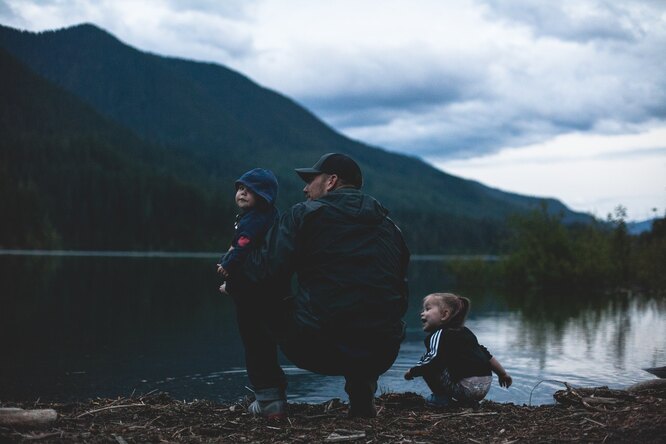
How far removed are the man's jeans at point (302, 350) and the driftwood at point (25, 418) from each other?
1.65 meters

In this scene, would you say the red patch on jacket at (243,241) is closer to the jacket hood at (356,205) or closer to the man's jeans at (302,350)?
the man's jeans at (302,350)

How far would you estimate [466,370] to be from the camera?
7.17 meters

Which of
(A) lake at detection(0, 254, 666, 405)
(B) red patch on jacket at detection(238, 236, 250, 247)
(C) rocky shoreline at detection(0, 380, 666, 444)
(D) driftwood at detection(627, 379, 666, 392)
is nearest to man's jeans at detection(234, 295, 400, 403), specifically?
(C) rocky shoreline at detection(0, 380, 666, 444)

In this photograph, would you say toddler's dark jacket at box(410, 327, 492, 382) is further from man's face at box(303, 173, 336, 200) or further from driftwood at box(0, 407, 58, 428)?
driftwood at box(0, 407, 58, 428)

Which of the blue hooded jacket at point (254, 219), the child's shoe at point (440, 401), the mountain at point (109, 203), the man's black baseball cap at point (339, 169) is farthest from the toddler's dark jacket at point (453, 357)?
the mountain at point (109, 203)

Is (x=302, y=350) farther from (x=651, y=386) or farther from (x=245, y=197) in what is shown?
(x=651, y=386)

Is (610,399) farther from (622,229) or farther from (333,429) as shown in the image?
(622,229)

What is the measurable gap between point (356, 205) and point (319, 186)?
55 centimetres

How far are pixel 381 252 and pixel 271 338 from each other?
1.23m

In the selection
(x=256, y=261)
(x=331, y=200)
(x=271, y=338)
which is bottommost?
(x=271, y=338)

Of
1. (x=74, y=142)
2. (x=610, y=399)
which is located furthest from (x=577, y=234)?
(x=74, y=142)

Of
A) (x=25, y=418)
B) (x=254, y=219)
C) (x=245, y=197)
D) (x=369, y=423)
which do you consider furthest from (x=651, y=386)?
(x=25, y=418)

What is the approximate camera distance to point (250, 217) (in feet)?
20.8

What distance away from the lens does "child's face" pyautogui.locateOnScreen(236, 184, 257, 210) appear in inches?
254
